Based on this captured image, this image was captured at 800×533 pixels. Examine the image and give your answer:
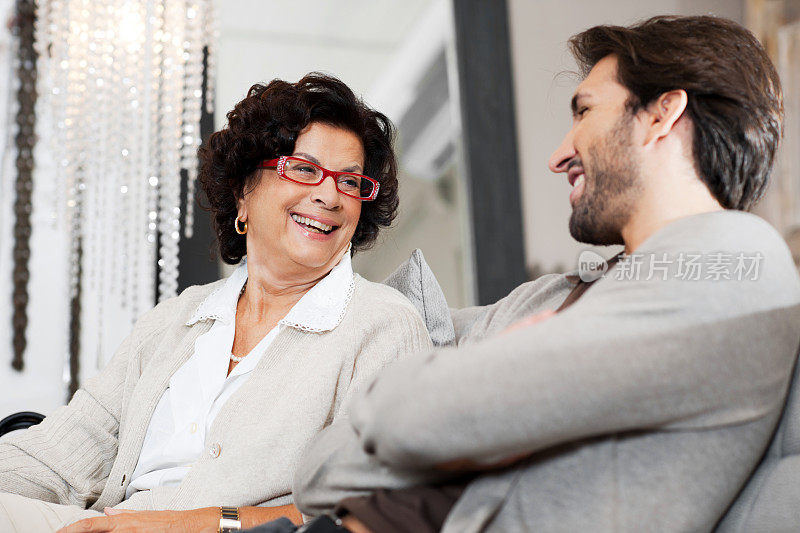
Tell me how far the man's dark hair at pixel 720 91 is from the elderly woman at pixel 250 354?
687 millimetres

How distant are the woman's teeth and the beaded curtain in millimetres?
1202

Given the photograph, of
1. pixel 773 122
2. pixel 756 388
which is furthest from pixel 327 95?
pixel 756 388

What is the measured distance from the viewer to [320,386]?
1571mm

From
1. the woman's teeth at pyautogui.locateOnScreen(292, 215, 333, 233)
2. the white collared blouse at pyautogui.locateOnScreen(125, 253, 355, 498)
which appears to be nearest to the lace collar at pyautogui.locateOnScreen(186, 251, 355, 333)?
the white collared blouse at pyautogui.locateOnScreen(125, 253, 355, 498)

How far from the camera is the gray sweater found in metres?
0.90

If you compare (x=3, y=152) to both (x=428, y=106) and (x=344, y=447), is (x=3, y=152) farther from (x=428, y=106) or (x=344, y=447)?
(x=344, y=447)

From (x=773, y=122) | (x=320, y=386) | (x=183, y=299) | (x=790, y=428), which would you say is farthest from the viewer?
(x=183, y=299)

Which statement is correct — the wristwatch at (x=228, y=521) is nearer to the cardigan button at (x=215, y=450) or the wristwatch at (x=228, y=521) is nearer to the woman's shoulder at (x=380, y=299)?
the cardigan button at (x=215, y=450)

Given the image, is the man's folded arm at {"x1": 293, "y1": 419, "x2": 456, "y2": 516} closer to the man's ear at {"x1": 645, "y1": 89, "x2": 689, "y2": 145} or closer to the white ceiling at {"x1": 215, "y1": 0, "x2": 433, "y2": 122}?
the man's ear at {"x1": 645, "y1": 89, "x2": 689, "y2": 145}

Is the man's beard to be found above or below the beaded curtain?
below

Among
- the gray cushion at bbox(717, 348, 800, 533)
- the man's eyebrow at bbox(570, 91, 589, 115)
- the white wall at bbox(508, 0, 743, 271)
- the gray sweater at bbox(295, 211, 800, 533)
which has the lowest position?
the gray cushion at bbox(717, 348, 800, 533)

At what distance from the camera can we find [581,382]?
90 cm

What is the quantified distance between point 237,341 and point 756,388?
1199 millimetres

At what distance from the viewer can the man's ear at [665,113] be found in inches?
51.8
